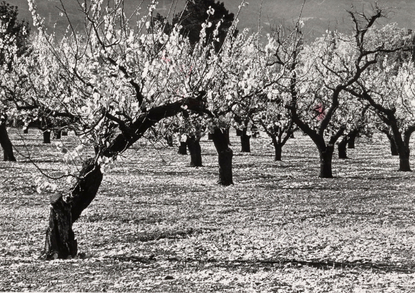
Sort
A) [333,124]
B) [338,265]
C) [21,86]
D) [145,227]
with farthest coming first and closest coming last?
[333,124]
[21,86]
[145,227]
[338,265]

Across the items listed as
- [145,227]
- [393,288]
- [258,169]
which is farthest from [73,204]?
[258,169]

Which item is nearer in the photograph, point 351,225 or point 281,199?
point 351,225

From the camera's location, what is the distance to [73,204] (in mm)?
10148

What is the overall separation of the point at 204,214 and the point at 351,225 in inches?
159

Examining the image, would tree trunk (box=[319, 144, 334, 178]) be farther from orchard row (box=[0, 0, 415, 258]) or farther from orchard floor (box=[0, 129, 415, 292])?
orchard floor (box=[0, 129, 415, 292])

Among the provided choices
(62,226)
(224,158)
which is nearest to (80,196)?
(62,226)

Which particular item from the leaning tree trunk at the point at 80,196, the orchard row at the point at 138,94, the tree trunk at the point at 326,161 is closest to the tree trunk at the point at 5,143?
the orchard row at the point at 138,94

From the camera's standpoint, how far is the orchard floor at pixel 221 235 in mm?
8219

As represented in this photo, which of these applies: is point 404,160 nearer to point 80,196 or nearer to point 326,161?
point 326,161

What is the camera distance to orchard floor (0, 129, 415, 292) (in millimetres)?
8219

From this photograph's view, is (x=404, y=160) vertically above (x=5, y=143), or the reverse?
(x=5, y=143)

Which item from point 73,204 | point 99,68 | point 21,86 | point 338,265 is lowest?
point 338,265

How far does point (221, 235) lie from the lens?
1239 centimetres

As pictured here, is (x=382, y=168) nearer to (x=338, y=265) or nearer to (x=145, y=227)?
(x=145, y=227)
